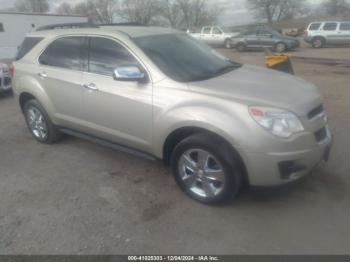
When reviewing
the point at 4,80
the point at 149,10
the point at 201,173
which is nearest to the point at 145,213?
the point at 201,173

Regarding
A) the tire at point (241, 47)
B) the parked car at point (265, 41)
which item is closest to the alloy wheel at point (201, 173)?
the parked car at point (265, 41)

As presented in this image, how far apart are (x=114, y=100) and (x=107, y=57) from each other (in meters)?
0.56

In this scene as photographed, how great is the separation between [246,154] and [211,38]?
2434cm

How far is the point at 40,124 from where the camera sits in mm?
5242

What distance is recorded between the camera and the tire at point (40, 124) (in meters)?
5.02

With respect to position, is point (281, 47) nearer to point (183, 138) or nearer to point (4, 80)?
point (4, 80)

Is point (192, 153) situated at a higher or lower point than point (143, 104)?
lower

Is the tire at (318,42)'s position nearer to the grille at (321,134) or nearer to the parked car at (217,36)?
the parked car at (217,36)

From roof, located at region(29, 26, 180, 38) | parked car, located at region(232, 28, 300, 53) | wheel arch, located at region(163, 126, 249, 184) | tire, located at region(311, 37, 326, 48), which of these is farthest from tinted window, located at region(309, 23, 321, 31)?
wheel arch, located at region(163, 126, 249, 184)

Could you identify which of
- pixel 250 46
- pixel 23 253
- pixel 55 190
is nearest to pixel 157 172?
pixel 55 190

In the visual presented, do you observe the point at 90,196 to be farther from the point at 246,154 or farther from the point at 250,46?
the point at 250,46

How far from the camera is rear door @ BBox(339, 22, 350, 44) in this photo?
21875 millimetres

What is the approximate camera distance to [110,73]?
3998 millimetres

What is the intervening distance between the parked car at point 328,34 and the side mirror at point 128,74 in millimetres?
22223
